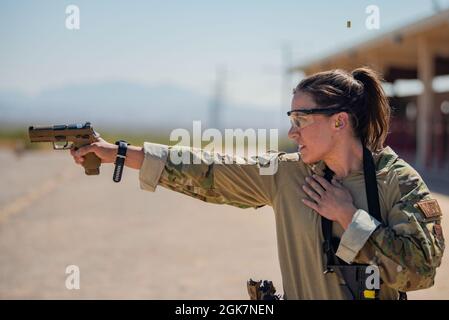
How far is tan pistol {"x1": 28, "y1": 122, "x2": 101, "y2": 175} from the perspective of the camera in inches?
105

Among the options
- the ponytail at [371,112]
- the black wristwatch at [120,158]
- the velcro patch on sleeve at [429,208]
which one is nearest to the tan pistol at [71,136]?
the black wristwatch at [120,158]

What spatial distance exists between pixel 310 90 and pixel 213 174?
529 millimetres

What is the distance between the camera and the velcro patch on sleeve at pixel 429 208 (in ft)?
7.13

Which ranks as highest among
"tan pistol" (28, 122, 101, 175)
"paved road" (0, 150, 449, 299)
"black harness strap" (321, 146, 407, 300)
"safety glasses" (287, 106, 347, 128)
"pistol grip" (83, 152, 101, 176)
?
"safety glasses" (287, 106, 347, 128)

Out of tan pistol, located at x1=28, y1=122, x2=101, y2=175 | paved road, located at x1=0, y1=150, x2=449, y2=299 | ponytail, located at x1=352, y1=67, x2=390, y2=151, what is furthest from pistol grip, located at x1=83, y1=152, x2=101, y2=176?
paved road, located at x1=0, y1=150, x2=449, y2=299

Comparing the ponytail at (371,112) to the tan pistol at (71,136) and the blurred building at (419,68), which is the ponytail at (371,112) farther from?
the blurred building at (419,68)

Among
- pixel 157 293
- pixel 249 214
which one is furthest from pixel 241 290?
pixel 249 214

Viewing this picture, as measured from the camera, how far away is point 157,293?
641cm

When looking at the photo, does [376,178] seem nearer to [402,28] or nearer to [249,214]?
[249,214]

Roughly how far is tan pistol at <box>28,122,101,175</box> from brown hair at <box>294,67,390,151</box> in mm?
934

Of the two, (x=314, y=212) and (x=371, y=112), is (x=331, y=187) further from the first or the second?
(x=371, y=112)

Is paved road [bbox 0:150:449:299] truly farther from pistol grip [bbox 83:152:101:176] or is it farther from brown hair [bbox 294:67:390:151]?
brown hair [bbox 294:67:390:151]

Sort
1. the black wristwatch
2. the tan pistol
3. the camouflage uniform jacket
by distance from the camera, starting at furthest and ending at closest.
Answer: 1. the tan pistol
2. the black wristwatch
3. the camouflage uniform jacket

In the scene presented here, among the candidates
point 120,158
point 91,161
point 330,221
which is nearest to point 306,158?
point 330,221
